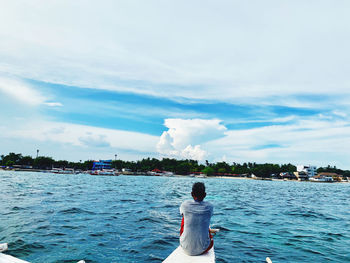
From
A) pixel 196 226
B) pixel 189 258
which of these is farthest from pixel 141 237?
pixel 196 226

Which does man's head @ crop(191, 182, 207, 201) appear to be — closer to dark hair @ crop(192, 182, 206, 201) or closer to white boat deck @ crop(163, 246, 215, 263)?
dark hair @ crop(192, 182, 206, 201)

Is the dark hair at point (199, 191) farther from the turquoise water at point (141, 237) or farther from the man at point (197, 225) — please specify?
the turquoise water at point (141, 237)

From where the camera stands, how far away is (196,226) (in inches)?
223

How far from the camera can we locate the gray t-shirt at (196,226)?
18.6 ft

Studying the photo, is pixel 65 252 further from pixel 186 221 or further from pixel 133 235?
pixel 186 221

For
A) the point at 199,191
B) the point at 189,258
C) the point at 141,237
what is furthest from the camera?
Answer: the point at 141,237

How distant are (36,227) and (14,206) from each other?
783 centimetres

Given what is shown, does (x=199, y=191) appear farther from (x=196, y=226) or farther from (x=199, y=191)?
(x=196, y=226)

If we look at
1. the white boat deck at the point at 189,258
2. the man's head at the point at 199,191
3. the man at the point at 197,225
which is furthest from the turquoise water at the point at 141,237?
the man's head at the point at 199,191

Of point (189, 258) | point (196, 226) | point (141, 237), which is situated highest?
point (196, 226)

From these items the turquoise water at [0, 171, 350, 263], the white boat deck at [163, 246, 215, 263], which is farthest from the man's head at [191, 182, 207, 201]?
the turquoise water at [0, 171, 350, 263]

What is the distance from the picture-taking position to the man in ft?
18.6

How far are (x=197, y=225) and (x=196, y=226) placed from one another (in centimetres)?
4

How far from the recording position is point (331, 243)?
12.0 m
